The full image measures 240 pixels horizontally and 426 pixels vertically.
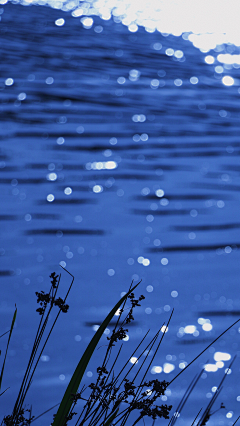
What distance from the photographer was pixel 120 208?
6.38 meters

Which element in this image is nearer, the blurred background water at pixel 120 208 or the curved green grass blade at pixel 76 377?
the curved green grass blade at pixel 76 377

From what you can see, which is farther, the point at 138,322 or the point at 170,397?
the point at 138,322

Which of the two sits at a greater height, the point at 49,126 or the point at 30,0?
the point at 30,0

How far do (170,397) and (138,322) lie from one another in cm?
94

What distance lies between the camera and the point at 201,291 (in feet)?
15.6

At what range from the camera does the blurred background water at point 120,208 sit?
387cm

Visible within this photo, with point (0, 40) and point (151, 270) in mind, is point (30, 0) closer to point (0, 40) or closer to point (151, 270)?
point (0, 40)

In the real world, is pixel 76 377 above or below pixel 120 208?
below

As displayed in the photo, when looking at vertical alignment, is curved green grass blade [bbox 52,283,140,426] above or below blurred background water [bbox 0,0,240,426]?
below

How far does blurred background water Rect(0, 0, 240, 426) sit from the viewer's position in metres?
3.87

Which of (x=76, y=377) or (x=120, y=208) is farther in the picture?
(x=120, y=208)

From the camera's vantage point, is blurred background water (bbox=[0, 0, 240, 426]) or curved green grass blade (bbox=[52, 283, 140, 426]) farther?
blurred background water (bbox=[0, 0, 240, 426])

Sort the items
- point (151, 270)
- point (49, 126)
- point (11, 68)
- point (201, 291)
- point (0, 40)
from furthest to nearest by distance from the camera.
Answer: point (0, 40) → point (11, 68) → point (49, 126) → point (151, 270) → point (201, 291)

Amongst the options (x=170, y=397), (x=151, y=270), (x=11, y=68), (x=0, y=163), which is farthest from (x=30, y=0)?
(x=170, y=397)
